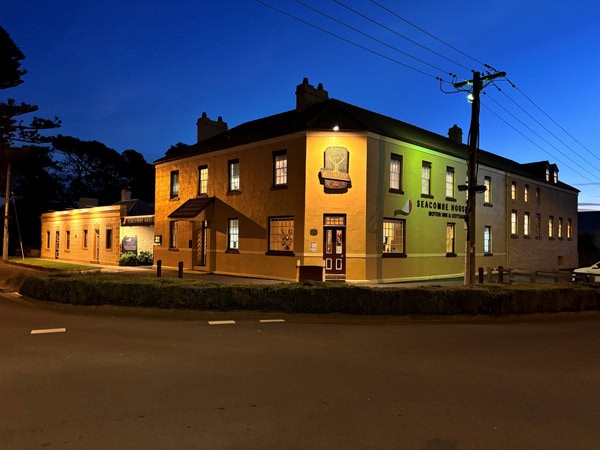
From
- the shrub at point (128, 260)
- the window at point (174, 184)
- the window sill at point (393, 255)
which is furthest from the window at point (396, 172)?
the shrub at point (128, 260)

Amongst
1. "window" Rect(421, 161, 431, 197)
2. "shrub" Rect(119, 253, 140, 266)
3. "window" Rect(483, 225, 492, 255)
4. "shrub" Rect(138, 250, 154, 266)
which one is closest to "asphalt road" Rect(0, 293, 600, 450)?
"window" Rect(421, 161, 431, 197)

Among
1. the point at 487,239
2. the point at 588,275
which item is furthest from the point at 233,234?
the point at 588,275

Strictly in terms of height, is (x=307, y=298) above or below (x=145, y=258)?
below

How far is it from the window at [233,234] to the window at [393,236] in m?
6.88

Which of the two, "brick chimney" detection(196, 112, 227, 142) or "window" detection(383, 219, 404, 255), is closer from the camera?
"window" detection(383, 219, 404, 255)

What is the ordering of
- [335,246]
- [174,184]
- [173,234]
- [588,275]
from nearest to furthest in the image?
[335,246]
[588,275]
[173,234]
[174,184]

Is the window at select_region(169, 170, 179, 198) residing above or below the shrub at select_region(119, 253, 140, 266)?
above

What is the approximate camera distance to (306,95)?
2297cm

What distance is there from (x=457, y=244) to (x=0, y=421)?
2313 centimetres

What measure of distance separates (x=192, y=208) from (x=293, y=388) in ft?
61.9

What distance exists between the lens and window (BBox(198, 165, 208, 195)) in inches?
982

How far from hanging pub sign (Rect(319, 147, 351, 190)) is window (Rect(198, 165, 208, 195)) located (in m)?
7.94

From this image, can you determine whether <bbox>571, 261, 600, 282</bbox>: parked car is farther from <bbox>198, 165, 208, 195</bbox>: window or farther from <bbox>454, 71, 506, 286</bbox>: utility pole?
<bbox>198, 165, 208, 195</bbox>: window

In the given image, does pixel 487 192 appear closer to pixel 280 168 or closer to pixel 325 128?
pixel 325 128
